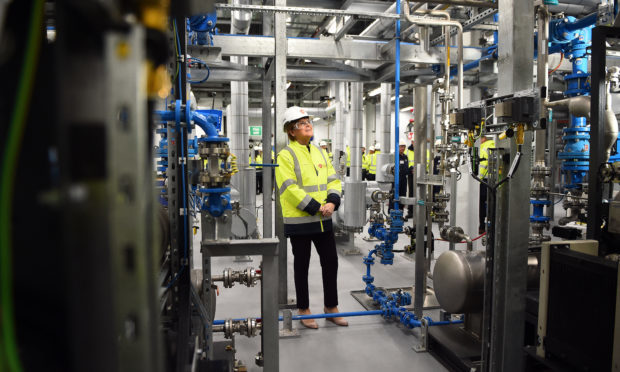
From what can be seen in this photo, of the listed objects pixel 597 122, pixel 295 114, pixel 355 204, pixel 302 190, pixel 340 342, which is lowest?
pixel 340 342

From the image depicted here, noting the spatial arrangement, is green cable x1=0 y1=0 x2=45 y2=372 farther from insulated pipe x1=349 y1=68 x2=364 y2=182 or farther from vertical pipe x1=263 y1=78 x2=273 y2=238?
insulated pipe x1=349 y1=68 x2=364 y2=182

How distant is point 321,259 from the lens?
2.92m

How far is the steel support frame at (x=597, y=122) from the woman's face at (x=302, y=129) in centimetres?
162

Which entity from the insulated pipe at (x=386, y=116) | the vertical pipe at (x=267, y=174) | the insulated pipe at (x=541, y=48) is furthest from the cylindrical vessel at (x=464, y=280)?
the insulated pipe at (x=386, y=116)

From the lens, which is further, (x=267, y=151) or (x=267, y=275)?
(x=267, y=151)

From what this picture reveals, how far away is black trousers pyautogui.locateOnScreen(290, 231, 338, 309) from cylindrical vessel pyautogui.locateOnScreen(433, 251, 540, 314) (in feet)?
2.50

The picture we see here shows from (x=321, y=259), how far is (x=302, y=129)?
0.93m

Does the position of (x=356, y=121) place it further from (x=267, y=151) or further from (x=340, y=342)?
(x=340, y=342)

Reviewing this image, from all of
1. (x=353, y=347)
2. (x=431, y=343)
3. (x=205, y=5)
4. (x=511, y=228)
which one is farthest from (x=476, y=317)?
(x=205, y=5)

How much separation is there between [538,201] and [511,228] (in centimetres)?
212

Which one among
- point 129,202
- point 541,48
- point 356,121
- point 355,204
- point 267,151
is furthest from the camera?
point 356,121

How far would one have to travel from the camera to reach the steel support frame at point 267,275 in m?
1.54

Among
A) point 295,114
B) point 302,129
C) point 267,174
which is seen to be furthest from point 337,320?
point 267,174

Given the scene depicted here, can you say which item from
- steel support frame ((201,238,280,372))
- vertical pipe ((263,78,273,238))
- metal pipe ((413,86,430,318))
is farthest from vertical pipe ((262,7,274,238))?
steel support frame ((201,238,280,372))
